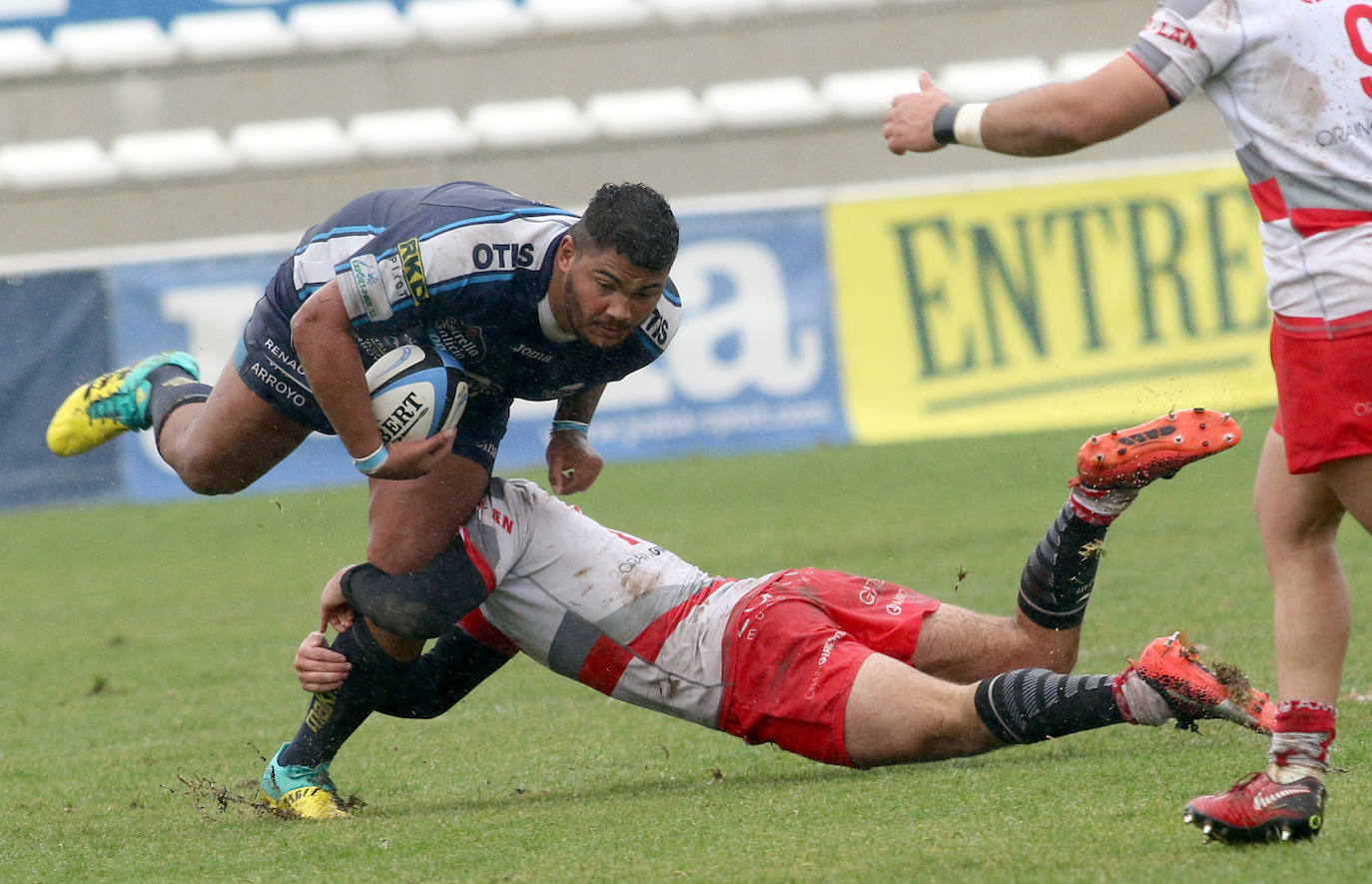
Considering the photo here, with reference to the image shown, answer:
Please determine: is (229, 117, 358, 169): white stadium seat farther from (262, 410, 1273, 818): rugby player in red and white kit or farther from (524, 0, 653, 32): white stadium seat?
(262, 410, 1273, 818): rugby player in red and white kit

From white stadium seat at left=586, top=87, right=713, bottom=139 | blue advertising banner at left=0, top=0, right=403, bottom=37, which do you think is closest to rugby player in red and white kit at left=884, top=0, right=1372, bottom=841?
white stadium seat at left=586, top=87, right=713, bottom=139

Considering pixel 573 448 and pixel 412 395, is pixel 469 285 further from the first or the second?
pixel 573 448

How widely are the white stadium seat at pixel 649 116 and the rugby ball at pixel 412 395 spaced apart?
49.4ft

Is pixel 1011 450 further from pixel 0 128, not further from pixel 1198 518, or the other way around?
pixel 0 128

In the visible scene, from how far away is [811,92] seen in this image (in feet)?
67.2

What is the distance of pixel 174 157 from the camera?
1953 centimetres

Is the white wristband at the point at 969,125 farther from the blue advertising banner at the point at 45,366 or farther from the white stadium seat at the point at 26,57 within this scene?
the white stadium seat at the point at 26,57

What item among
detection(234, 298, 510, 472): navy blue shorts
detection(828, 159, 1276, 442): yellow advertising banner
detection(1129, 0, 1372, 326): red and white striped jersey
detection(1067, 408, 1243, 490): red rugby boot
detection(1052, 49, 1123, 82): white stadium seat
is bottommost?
detection(828, 159, 1276, 442): yellow advertising banner

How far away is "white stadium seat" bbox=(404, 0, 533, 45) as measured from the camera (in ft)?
67.3

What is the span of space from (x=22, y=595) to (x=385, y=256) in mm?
6364

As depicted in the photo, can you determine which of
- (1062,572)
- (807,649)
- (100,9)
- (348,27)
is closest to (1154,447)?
(1062,572)

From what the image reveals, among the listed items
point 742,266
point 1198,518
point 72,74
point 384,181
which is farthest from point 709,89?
point 1198,518

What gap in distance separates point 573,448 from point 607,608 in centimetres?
88

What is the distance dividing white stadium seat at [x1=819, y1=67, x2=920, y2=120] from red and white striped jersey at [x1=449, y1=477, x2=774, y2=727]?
1513cm
